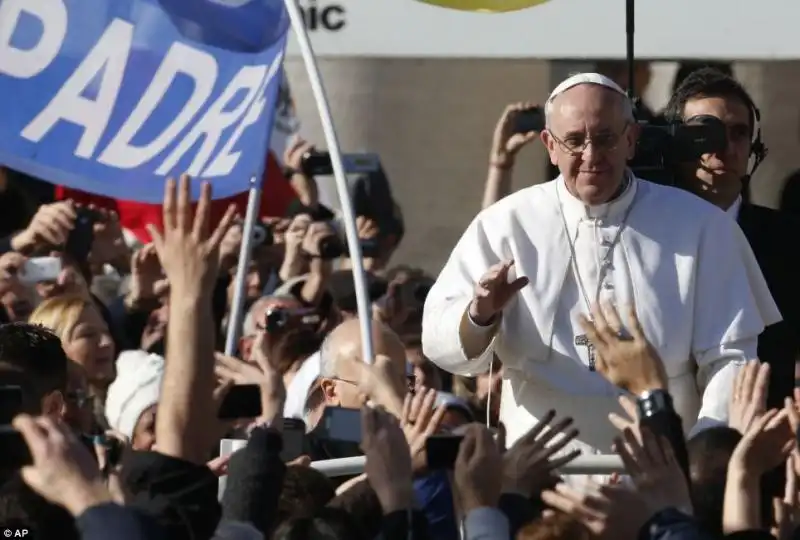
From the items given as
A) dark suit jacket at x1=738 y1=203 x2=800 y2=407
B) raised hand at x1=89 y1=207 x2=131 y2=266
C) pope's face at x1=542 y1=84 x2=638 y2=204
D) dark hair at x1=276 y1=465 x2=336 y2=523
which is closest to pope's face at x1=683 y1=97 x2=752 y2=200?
dark suit jacket at x1=738 y1=203 x2=800 y2=407

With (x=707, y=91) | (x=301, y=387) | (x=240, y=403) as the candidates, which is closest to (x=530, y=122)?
(x=707, y=91)

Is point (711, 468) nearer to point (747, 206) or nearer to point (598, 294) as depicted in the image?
point (598, 294)

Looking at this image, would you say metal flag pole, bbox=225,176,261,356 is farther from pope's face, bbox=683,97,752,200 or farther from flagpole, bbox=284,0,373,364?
pope's face, bbox=683,97,752,200

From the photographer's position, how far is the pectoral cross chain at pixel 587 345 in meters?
5.48

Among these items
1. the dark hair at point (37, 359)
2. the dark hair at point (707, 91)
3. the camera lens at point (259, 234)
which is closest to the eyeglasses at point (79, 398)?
the dark hair at point (37, 359)

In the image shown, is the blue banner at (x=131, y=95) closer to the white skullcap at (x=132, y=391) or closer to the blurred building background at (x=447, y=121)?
the white skullcap at (x=132, y=391)

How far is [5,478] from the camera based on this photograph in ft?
12.6

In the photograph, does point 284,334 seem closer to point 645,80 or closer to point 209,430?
point 645,80

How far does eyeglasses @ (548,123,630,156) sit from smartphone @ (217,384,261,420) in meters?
1.44

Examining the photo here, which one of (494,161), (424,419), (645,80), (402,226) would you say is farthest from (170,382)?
(645,80)

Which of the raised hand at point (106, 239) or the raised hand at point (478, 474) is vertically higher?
the raised hand at point (106, 239)

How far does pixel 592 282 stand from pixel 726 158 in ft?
2.87

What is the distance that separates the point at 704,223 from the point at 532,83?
11.4 ft

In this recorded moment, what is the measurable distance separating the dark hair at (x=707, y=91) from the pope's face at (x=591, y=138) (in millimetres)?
851
